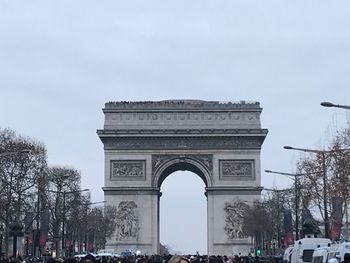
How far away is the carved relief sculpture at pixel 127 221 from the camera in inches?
3994

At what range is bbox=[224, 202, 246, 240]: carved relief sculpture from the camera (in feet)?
332

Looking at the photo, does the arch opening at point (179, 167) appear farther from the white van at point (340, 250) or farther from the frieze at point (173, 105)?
the white van at point (340, 250)

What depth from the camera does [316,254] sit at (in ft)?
122

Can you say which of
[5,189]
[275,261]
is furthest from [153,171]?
[275,261]

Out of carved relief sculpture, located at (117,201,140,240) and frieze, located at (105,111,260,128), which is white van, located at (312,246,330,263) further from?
frieze, located at (105,111,260,128)

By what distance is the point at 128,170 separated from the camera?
10269 cm

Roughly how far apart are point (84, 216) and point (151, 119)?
14370 mm

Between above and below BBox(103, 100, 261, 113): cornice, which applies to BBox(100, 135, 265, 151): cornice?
below

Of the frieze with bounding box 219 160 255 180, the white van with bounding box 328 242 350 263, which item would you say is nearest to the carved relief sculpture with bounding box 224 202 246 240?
the frieze with bounding box 219 160 255 180

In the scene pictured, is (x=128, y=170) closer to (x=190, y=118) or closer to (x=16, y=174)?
(x=190, y=118)

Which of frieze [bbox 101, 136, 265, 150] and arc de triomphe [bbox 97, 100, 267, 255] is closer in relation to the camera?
arc de triomphe [bbox 97, 100, 267, 255]

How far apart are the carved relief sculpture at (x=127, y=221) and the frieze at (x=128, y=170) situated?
298 cm

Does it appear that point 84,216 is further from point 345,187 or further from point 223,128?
point 345,187

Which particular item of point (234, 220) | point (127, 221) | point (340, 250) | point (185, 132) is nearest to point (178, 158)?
point (185, 132)
